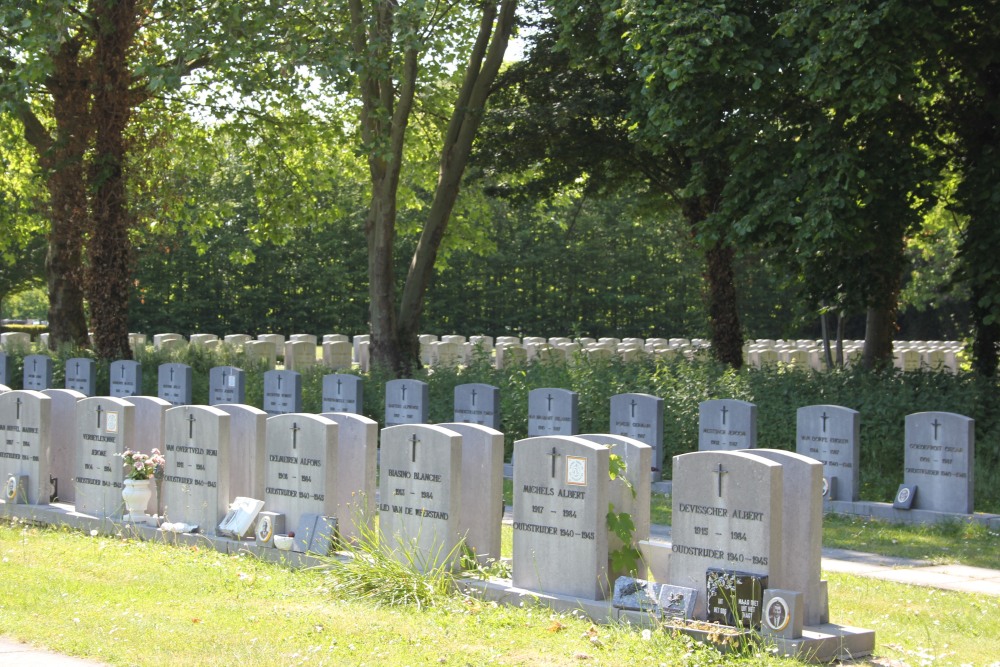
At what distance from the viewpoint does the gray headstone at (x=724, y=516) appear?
6020 millimetres

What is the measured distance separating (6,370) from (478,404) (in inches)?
421

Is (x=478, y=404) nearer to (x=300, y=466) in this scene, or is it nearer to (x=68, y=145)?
(x=300, y=466)

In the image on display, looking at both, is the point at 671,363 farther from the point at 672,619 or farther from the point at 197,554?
the point at 672,619

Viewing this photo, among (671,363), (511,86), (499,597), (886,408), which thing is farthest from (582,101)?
(499,597)

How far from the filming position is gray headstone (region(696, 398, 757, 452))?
40.5 ft

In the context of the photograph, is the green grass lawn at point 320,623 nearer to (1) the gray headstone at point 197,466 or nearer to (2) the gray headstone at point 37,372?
(1) the gray headstone at point 197,466

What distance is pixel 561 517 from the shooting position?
22.5ft

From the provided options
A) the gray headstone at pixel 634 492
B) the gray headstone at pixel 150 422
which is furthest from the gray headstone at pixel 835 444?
the gray headstone at pixel 150 422

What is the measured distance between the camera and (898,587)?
785 centimetres

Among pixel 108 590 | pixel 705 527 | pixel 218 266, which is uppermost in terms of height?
pixel 218 266

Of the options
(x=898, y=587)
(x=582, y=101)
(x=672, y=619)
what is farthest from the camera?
(x=582, y=101)

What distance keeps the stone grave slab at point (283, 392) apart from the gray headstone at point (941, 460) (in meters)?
9.05

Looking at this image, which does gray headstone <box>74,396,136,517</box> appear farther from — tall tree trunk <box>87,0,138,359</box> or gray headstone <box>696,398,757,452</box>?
tall tree trunk <box>87,0,138,359</box>

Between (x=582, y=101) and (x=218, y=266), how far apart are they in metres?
30.1
